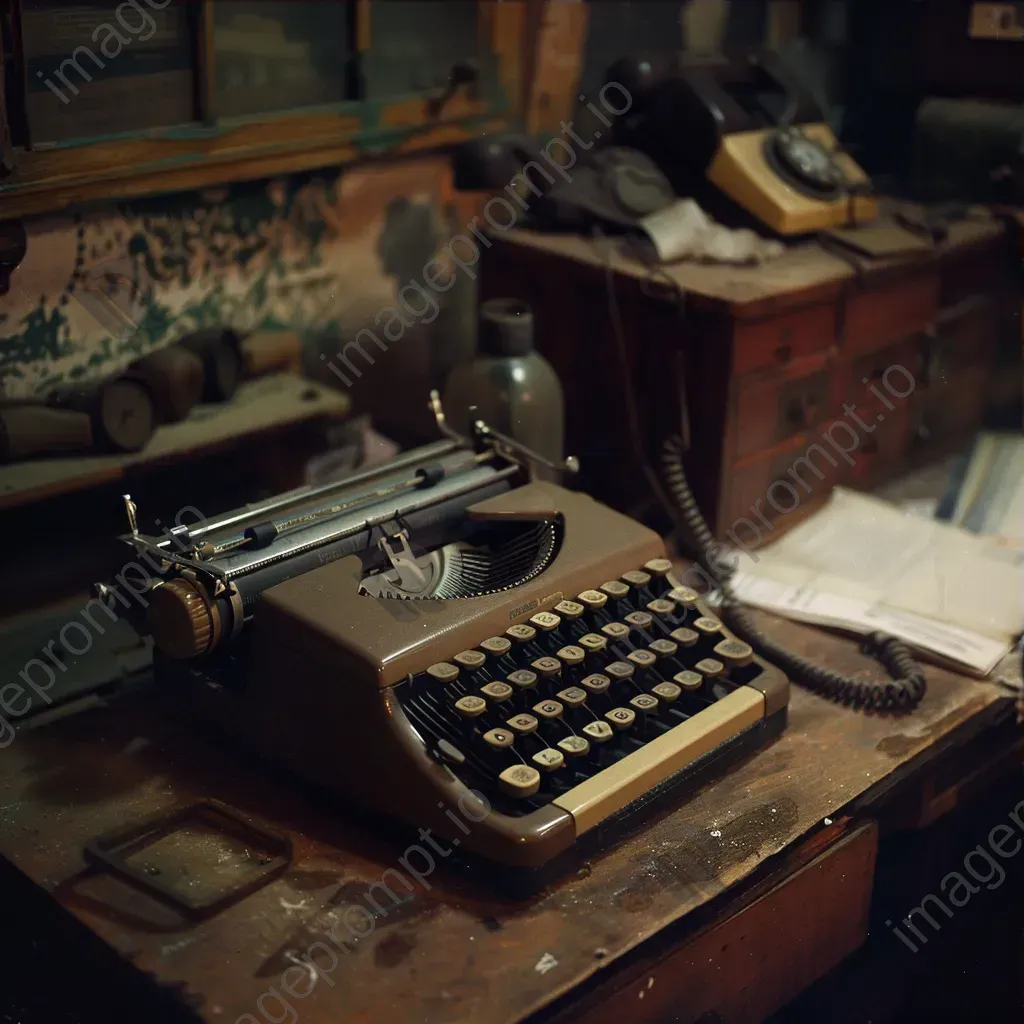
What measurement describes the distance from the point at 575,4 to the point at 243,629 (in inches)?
56.2

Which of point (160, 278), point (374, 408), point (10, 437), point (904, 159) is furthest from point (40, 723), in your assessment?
point (904, 159)

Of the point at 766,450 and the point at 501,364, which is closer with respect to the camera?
the point at 501,364

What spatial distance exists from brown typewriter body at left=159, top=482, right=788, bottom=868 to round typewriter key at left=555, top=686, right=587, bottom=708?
0.03 metres

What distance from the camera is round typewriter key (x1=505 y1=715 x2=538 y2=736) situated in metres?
1.29

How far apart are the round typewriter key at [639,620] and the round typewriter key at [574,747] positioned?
0.61 ft

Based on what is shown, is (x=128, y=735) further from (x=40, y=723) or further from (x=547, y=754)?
(x=547, y=754)

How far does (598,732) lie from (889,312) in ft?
3.50

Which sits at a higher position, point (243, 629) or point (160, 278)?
point (160, 278)

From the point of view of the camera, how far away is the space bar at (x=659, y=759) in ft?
4.18

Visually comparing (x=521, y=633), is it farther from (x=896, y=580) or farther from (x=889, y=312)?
(x=889, y=312)

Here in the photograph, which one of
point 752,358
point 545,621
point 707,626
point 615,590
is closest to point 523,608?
point 545,621

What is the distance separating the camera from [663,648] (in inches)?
57.2

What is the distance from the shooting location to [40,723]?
155 centimetres

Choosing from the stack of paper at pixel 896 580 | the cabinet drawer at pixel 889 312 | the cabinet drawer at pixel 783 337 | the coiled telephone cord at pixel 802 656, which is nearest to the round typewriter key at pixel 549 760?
the coiled telephone cord at pixel 802 656
